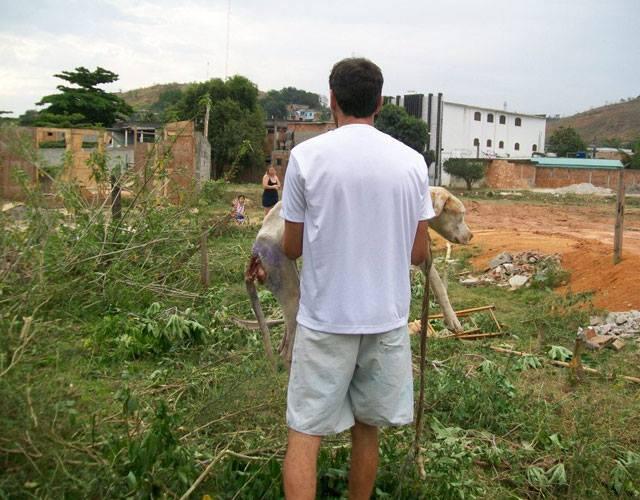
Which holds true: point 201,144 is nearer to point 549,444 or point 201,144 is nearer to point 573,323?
point 573,323

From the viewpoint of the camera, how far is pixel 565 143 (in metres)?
63.5

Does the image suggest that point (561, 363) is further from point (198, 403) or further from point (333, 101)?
point (333, 101)

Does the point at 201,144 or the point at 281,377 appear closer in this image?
the point at 281,377

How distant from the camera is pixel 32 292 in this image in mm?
2881

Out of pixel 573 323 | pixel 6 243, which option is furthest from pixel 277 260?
pixel 573 323

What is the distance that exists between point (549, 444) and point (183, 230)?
4.23 metres

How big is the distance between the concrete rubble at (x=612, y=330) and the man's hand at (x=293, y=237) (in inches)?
163

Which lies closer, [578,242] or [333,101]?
[333,101]

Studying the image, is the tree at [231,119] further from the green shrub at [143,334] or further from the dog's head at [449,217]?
the green shrub at [143,334]

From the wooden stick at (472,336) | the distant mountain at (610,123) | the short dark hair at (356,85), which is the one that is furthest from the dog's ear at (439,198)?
the distant mountain at (610,123)

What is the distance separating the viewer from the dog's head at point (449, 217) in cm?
597

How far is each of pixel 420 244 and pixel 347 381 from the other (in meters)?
0.61

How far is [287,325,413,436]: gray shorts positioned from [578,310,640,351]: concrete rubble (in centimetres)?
390

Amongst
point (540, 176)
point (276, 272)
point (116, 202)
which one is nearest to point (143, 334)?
point (116, 202)
